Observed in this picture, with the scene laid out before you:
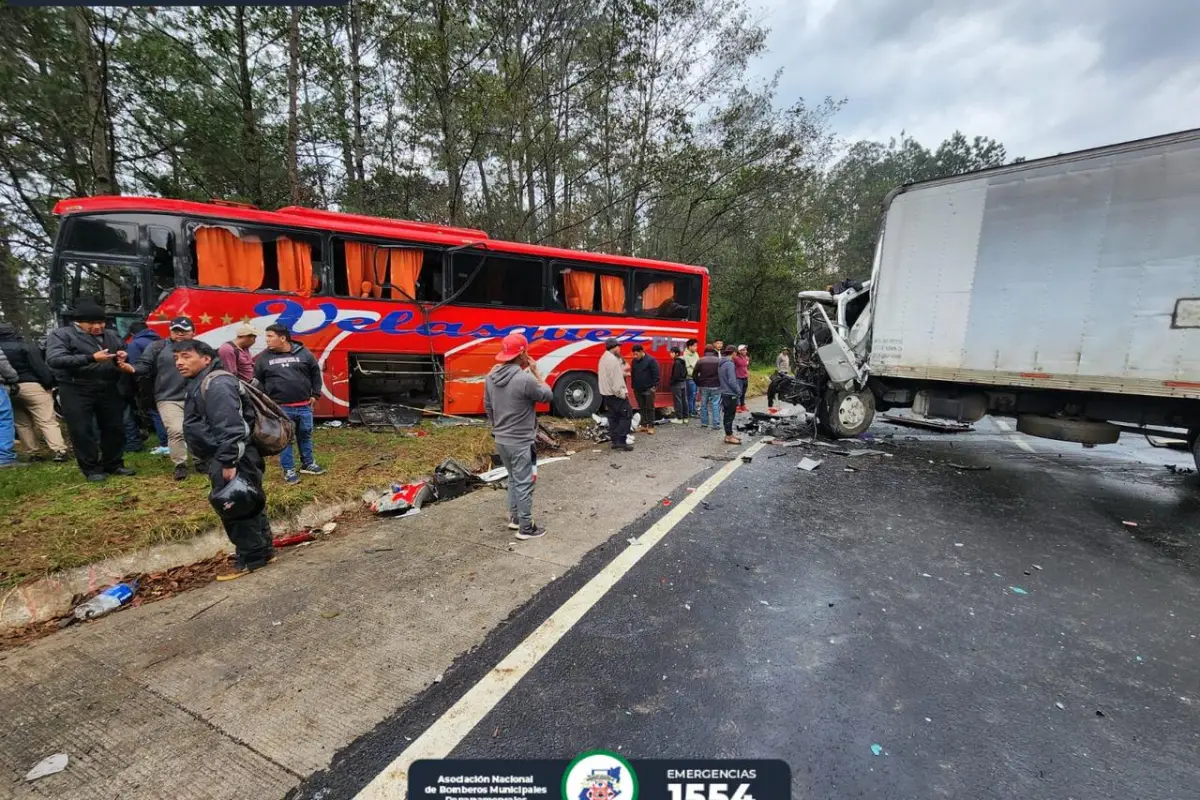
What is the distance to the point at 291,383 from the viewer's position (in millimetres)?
4855

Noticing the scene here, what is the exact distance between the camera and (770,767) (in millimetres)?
1766

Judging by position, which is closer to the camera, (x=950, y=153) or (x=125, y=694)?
(x=125, y=694)

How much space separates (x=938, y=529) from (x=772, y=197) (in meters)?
17.2

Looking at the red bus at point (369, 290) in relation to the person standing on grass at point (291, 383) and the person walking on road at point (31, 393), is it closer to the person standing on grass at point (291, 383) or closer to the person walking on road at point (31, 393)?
the person walking on road at point (31, 393)

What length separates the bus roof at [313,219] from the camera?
19.4 ft

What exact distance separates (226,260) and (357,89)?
796 centimetres

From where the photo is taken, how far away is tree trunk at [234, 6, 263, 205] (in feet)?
33.4

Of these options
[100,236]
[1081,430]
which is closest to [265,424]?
A: [100,236]

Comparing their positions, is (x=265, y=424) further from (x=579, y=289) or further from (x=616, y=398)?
(x=579, y=289)

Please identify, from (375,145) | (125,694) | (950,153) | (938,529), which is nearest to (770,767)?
(125,694)

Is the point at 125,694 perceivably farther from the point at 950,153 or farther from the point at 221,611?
the point at 950,153

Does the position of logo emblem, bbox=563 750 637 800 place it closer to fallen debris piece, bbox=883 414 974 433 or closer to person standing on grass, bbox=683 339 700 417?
person standing on grass, bbox=683 339 700 417

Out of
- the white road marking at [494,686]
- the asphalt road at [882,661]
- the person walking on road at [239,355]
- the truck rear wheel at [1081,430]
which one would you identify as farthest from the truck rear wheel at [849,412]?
the person walking on road at [239,355]

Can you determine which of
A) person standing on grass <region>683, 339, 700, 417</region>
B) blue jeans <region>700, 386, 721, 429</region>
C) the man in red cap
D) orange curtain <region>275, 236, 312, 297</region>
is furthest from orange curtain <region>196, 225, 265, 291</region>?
person standing on grass <region>683, 339, 700, 417</region>
